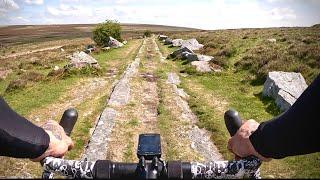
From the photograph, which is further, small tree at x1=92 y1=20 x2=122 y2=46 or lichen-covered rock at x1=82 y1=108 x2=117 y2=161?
small tree at x1=92 y1=20 x2=122 y2=46

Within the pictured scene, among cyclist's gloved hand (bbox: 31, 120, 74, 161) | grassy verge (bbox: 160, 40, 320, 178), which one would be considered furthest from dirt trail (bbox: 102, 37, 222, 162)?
cyclist's gloved hand (bbox: 31, 120, 74, 161)

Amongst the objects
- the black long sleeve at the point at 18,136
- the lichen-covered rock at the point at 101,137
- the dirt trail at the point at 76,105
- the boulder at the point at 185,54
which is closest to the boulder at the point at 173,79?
the dirt trail at the point at 76,105

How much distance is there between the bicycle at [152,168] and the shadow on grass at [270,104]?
465 inches

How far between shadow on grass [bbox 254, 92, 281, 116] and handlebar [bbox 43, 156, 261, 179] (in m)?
11.8

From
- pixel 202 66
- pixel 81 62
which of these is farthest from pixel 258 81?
pixel 81 62

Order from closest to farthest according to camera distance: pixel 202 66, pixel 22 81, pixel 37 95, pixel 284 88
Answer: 1. pixel 284 88
2. pixel 37 95
3. pixel 22 81
4. pixel 202 66

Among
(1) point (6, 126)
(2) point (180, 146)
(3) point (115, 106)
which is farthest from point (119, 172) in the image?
(3) point (115, 106)

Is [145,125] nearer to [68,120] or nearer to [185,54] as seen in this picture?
[68,120]

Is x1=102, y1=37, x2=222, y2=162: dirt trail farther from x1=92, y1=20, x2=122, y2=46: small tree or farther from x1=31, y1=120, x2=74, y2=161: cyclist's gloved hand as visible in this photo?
x1=92, y1=20, x2=122, y2=46: small tree

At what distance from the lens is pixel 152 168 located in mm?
2018

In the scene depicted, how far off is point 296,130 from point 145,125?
10813mm

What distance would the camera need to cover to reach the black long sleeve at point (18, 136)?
1.89m

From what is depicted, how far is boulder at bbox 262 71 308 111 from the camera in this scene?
13531 mm

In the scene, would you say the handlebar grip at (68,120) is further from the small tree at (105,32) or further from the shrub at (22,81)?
the small tree at (105,32)
